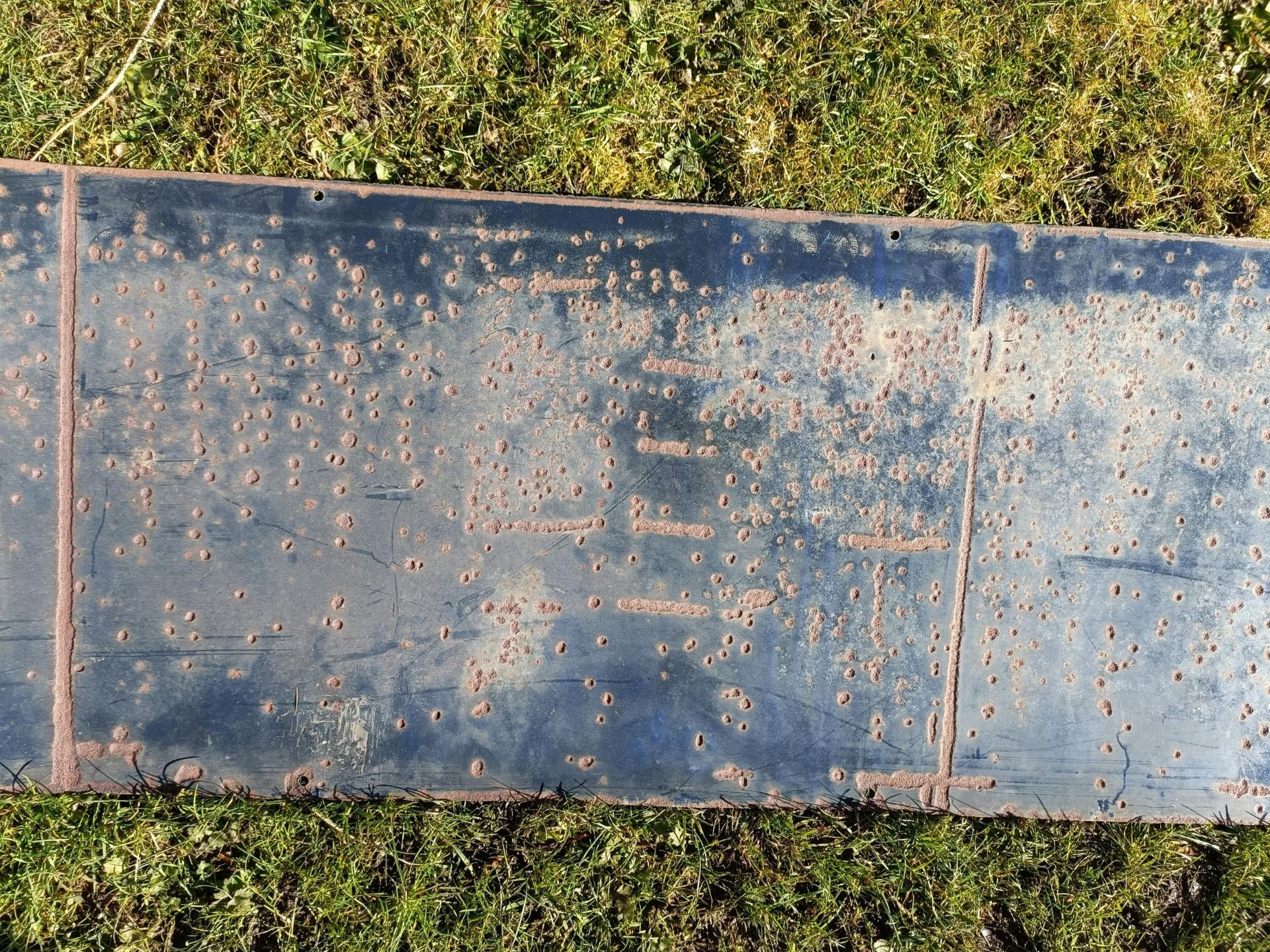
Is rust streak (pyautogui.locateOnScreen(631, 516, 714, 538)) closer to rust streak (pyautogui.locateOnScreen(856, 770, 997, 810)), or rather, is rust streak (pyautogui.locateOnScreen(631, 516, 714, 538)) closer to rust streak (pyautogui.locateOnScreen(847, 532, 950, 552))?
rust streak (pyautogui.locateOnScreen(847, 532, 950, 552))

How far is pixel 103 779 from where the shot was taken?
73.5 inches

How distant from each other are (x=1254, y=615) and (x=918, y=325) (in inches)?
47.8

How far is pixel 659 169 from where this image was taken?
6.96ft

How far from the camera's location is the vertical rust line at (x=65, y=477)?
1.83 m

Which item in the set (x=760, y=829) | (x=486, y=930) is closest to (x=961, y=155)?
(x=760, y=829)

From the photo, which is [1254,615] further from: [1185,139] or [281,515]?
[281,515]

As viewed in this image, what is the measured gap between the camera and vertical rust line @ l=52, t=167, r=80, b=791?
1.83 m

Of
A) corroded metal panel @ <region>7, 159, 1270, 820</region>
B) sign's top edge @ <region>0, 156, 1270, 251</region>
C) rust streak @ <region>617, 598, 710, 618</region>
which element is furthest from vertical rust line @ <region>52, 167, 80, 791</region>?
rust streak @ <region>617, 598, 710, 618</region>

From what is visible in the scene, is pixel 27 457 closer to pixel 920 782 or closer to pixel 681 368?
pixel 681 368

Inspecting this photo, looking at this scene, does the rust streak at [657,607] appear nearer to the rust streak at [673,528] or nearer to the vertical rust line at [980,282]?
the rust streak at [673,528]

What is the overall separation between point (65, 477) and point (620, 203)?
154cm

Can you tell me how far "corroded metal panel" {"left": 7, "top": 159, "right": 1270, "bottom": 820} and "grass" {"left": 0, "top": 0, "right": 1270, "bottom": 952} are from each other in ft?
0.65

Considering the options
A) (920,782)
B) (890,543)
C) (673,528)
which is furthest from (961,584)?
(673,528)

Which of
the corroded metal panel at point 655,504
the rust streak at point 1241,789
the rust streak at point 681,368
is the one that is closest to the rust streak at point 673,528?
the corroded metal panel at point 655,504
